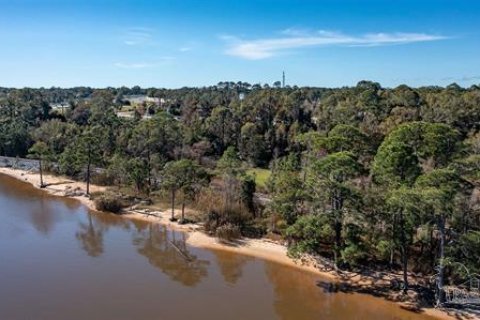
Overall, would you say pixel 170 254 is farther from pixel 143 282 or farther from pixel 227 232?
pixel 143 282

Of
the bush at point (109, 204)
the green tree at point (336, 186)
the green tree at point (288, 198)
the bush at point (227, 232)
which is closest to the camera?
the green tree at point (336, 186)

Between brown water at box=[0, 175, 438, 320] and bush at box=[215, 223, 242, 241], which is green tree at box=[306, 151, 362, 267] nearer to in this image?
brown water at box=[0, 175, 438, 320]

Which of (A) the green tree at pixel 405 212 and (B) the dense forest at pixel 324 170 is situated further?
(B) the dense forest at pixel 324 170

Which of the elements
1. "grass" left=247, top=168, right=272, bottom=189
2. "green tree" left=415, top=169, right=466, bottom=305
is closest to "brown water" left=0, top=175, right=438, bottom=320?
"green tree" left=415, top=169, right=466, bottom=305

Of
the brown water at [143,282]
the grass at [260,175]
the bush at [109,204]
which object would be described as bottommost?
the brown water at [143,282]

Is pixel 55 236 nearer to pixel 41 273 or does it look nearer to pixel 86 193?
pixel 41 273

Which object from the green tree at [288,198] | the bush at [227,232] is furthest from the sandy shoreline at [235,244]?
the green tree at [288,198]

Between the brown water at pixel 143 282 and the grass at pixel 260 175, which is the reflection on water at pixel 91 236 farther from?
the grass at pixel 260 175

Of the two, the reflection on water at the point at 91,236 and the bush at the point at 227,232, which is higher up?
the bush at the point at 227,232
